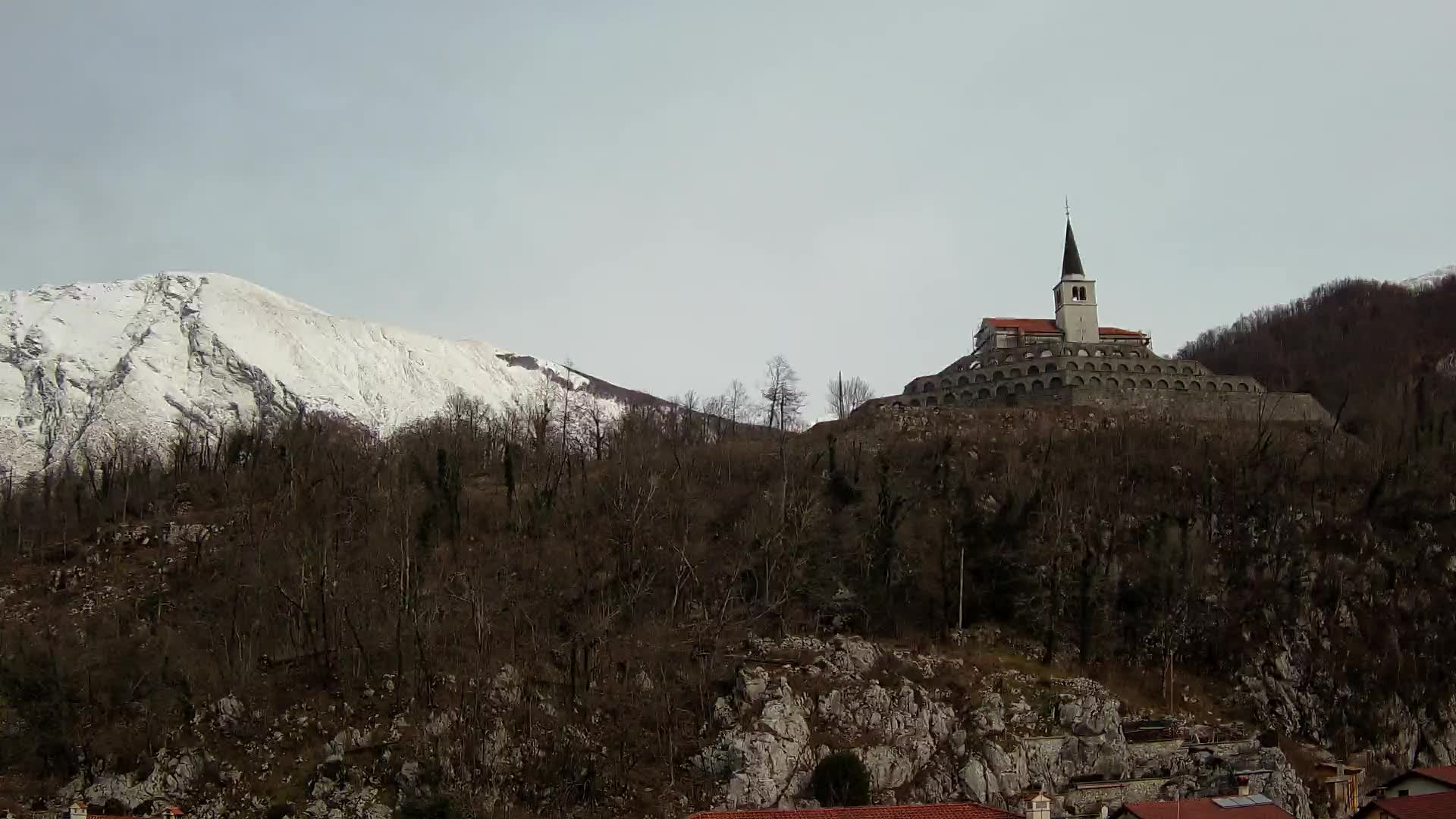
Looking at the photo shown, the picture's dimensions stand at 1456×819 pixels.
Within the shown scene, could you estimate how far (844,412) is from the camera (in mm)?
92375

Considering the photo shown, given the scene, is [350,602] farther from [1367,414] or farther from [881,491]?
[1367,414]

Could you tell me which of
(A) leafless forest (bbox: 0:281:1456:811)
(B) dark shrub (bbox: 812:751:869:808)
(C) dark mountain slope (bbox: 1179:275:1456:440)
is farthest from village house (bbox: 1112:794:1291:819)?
(C) dark mountain slope (bbox: 1179:275:1456:440)

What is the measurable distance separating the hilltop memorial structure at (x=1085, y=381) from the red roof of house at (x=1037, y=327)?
0.32ft

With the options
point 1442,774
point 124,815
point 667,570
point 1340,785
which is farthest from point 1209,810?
point 124,815

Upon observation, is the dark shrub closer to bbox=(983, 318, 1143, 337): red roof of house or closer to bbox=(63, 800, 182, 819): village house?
bbox=(63, 800, 182, 819): village house

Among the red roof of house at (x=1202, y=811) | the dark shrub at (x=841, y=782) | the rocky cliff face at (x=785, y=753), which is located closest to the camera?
the red roof of house at (x=1202, y=811)

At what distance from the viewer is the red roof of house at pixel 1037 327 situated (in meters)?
93.7

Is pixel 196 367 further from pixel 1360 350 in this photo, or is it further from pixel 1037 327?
pixel 1360 350

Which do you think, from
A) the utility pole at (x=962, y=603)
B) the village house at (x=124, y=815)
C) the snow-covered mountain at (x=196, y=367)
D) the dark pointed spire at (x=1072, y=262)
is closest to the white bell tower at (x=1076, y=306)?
the dark pointed spire at (x=1072, y=262)

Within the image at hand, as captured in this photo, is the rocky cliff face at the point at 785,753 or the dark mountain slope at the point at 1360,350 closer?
the rocky cliff face at the point at 785,753

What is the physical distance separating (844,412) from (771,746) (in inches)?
1980

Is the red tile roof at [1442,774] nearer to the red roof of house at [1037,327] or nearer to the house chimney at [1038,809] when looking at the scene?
the house chimney at [1038,809]

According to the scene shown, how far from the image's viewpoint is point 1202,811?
32.3 metres

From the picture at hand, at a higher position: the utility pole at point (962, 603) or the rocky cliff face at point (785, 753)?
the utility pole at point (962, 603)
